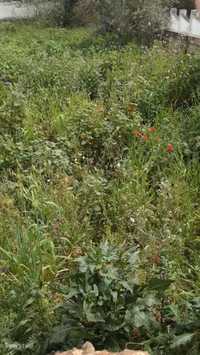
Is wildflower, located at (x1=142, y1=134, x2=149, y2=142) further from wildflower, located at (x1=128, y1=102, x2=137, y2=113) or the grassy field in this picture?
wildflower, located at (x1=128, y1=102, x2=137, y2=113)

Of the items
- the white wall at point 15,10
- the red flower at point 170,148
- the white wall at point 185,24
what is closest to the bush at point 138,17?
the white wall at point 185,24

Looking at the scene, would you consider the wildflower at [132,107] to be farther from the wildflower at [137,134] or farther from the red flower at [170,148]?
the red flower at [170,148]

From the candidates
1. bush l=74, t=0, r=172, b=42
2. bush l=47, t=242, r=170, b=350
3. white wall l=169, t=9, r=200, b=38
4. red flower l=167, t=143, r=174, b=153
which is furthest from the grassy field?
bush l=74, t=0, r=172, b=42

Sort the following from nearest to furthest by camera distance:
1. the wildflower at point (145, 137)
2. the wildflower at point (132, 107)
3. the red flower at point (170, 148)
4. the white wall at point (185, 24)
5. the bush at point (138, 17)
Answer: the red flower at point (170, 148) < the wildflower at point (145, 137) < the wildflower at point (132, 107) < the white wall at point (185, 24) < the bush at point (138, 17)

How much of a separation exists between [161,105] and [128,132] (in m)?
1.09

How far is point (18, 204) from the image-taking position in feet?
15.6

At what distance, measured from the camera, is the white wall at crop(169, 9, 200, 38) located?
11.6m

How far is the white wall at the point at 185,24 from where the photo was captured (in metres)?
11.6

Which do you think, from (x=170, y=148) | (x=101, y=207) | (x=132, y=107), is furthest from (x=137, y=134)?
(x=101, y=207)

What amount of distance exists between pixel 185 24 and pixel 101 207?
8553 millimetres

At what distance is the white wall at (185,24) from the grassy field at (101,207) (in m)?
3.68

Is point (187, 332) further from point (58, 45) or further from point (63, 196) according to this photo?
point (58, 45)

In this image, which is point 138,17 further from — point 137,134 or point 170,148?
point 170,148

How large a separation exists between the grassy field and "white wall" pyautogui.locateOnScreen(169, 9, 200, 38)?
368 centimetres
